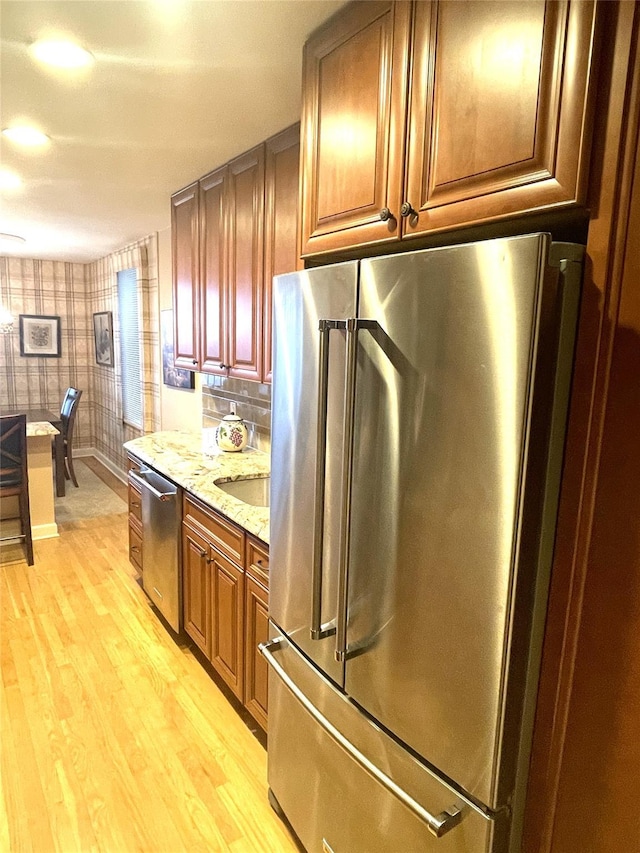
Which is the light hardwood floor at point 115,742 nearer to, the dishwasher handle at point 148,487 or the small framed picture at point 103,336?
the dishwasher handle at point 148,487

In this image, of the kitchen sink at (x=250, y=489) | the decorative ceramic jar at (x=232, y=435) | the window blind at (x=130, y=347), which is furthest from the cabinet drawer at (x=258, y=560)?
the window blind at (x=130, y=347)

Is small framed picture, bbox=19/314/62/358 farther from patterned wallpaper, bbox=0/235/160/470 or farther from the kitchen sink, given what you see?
the kitchen sink

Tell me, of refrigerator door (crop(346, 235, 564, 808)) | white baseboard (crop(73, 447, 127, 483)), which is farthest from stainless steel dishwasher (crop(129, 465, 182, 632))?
white baseboard (crop(73, 447, 127, 483))

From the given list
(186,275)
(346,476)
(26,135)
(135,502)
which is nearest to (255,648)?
(346,476)

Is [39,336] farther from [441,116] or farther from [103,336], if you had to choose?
[441,116]

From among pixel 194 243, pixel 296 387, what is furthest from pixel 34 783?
pixel 194 243

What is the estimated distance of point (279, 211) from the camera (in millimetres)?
2146

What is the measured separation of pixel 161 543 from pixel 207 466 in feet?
A: 1.58

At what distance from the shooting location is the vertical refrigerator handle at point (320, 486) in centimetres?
121

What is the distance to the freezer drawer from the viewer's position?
108 centimetres

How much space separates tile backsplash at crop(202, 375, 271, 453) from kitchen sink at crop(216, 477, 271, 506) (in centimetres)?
31

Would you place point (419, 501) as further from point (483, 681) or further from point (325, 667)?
point (325, 667)

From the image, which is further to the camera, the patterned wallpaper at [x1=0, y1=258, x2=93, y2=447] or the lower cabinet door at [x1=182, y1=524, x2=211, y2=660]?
the patterned wallpaper at [x1=0, y1=258, x2=93, y2=447]

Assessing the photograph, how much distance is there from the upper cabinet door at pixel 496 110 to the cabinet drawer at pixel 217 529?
130 centimetres
